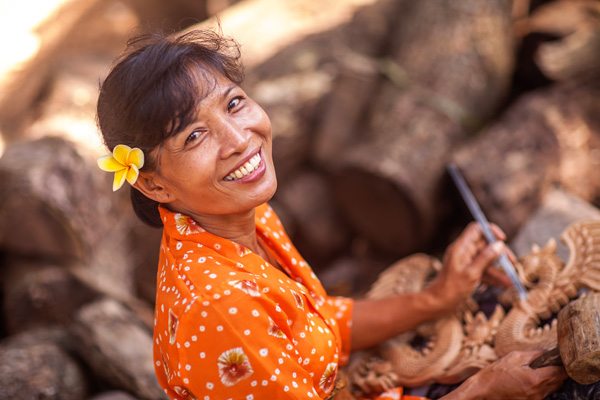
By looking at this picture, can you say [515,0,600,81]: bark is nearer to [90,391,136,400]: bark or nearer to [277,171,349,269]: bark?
[277,171,349,269]: bark

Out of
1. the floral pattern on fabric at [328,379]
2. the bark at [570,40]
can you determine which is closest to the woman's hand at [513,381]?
the floral pattern on fabric at [328,379]

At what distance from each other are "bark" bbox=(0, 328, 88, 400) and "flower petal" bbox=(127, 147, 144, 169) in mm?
1388

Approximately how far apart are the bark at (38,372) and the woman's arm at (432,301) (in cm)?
129

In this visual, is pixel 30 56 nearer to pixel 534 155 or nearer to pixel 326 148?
pixel 326 148

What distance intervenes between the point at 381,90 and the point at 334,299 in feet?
6.82

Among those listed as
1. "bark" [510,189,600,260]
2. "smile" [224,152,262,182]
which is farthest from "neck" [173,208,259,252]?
"bark" [510,189,600,260]

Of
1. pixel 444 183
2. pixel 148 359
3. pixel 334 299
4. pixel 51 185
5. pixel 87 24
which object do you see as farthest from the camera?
pixel 87 24

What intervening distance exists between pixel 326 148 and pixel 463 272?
1.99 metres

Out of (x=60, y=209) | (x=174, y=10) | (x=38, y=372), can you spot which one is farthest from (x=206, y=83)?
(x=174, y=10)

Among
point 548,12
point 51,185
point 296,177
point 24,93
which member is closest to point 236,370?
point 51,185

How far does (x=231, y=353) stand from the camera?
161 cm

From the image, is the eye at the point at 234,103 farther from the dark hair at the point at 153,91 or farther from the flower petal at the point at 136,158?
the flower petal at the point at 136,158

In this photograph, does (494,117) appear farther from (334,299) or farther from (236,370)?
(236,370)

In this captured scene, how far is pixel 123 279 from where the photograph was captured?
12.1 ft
